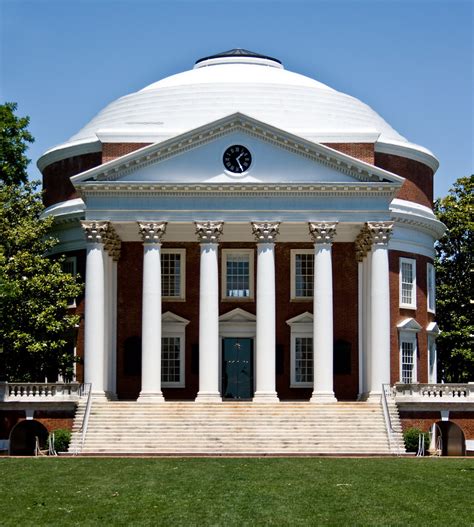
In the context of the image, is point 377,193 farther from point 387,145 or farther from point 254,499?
point 254,499

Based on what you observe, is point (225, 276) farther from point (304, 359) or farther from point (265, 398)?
point (265, 398)

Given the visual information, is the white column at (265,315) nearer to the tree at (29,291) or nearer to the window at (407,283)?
the tree at (29,291)

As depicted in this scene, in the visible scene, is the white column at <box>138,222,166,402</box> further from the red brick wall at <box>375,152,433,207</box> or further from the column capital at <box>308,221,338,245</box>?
the red brick wall at <box>375,152,433,207</box>

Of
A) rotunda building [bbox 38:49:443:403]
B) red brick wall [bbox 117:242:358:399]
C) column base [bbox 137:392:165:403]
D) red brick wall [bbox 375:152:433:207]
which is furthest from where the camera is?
red brick wall [bbox 375:152:433:207]

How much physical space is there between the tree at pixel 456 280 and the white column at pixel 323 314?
47.8 feet

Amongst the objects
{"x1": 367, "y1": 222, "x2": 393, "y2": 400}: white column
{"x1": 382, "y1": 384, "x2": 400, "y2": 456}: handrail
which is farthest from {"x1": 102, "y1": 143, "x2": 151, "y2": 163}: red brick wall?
{"x1": 382, "y1": 384, "x2": 400, "y2": 456}: handrail

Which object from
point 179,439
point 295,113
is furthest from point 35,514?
point 295,113

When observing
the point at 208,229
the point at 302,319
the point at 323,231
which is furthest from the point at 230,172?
the point at 302,319

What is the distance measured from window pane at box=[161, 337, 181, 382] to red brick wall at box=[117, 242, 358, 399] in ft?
1.72

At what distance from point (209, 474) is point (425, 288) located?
106 feet

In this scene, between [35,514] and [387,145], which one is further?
[387,145]

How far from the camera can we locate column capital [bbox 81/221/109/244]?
2384 inches

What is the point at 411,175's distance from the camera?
2803 inches

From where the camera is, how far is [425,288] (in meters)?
70.6
